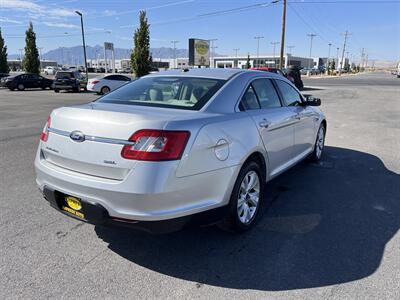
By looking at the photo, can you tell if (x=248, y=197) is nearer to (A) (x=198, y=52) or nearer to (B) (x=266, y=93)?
(B) (x=266, y=93)

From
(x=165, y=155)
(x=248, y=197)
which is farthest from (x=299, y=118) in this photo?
(x=165, y=155)

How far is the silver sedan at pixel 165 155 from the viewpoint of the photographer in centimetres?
270

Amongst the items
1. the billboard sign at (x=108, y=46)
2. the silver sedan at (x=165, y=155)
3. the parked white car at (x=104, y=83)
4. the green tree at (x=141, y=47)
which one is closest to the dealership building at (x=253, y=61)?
the billboard sign at (x=108, y=46)

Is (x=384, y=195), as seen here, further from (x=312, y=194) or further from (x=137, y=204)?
(x=137, y=204)

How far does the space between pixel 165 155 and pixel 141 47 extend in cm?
3011

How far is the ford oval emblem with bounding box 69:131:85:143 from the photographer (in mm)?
2911

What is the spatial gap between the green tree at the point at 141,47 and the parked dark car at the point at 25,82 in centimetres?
727

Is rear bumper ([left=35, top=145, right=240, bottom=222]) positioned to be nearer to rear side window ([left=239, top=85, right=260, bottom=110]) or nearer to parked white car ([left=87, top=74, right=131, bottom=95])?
rear side window ([left=239, top=85, right=260, bottom=110])

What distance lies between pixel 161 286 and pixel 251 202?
1.39 metres

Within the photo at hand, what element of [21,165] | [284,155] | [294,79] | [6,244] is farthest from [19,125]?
[294,79]

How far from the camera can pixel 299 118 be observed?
16.4 ft

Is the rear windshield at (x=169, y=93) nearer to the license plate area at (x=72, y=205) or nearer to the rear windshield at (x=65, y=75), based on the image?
the license plate area at (x=72, y=205)

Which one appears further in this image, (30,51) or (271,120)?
(30,51)

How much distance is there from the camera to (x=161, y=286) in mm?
2783
